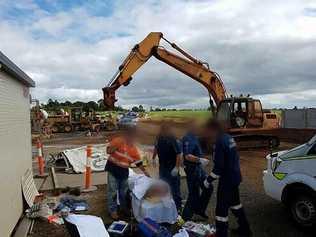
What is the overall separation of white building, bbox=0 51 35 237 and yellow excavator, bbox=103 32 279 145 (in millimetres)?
9635

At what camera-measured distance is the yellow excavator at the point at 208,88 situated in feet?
65.5

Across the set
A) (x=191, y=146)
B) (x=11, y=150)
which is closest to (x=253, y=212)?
(x=191, y=146)

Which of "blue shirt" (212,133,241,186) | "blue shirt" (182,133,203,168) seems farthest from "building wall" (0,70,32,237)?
"blue shirt" (212,133,241,186)

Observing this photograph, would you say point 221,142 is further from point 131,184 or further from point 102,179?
point 102,179

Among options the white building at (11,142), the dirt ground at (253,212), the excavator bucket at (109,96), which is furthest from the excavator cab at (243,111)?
the white building at (11,142)

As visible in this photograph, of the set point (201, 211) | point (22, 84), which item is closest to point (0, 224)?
point (201, 211)

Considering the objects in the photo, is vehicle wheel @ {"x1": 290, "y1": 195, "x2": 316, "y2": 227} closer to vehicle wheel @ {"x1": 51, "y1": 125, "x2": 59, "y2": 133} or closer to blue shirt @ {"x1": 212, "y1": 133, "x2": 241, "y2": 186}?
blue shirt @ {"x1": 212, "y1": 133, "x2": 241, "y2": 186}

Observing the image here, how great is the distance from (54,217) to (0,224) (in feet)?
6.22

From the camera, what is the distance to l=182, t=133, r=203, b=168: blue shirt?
796cm

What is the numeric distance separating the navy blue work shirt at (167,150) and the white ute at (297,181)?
5.54 ft

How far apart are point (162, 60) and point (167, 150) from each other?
43.0 feet

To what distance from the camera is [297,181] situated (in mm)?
7258

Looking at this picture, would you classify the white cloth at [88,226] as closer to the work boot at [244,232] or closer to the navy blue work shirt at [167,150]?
the work boot at [244,232]

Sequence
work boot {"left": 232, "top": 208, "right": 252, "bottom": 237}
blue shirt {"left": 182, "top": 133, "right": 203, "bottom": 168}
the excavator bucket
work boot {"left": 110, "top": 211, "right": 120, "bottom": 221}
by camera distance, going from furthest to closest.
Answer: the excavator bucket, work boot {"left": 110, "top": 211, "right": 120, "bottom": 221}, blue shirt {"left": 182, "top": 133, "right": 203, "bottom": 168}, work boot {"left": 232, "top": 208, "right": 252, "bottom": 237}
